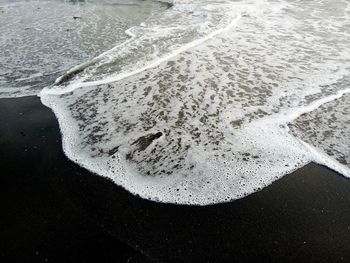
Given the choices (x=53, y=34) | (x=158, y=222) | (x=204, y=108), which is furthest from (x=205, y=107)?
(x=53, y=34)

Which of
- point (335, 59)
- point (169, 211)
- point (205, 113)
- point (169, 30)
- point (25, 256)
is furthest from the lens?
point (169, 30)

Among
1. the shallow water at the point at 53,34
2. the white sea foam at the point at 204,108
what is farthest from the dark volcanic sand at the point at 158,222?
the shallow water at the point at 53,34

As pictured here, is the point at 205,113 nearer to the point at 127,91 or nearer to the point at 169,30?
the point at 127,91

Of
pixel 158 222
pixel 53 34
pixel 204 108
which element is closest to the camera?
pixel 158 222

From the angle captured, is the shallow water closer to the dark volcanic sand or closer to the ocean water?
the ocean water

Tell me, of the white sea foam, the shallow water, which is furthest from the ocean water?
the shallow water

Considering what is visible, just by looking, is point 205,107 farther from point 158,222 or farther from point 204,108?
point 158,222

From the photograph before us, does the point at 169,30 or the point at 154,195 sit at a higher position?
the point at 154,195

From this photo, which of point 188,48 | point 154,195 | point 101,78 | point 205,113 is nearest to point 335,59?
point 188,48
